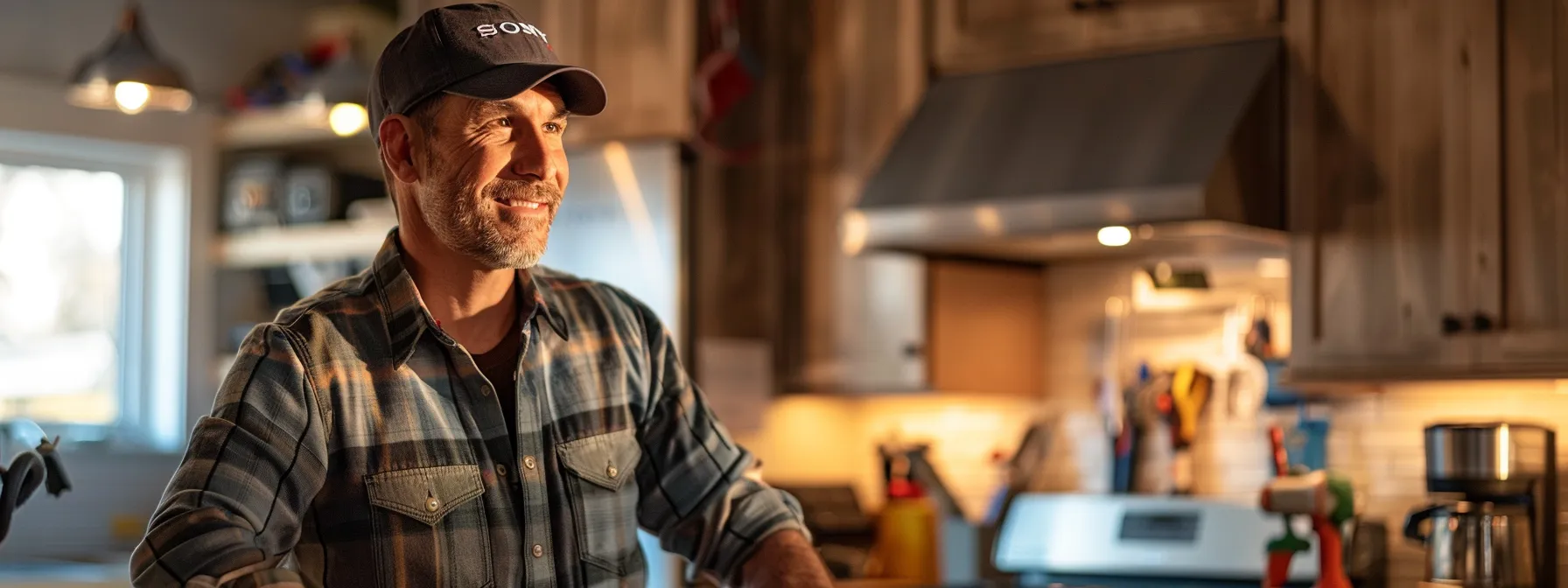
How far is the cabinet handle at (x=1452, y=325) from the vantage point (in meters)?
2.95

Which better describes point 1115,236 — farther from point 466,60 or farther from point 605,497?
point 466,60

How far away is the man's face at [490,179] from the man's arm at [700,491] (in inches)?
10.5

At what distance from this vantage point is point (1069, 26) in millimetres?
3443

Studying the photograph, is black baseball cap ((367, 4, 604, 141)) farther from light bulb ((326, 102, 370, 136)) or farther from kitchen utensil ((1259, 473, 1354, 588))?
light bulb ((326, 102, 370, 136))

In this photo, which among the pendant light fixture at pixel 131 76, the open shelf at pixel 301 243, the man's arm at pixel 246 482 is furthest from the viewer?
the open shelf at pixel 301 243

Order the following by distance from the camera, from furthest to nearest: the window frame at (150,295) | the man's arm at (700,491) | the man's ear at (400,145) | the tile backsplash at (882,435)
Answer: the window frame at (150,295)
the tile backsplash at (882,435)
the man's arm at (700,491)
the man's ear at (400,145)

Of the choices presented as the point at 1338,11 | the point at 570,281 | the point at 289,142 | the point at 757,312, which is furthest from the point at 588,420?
the point at 289,142

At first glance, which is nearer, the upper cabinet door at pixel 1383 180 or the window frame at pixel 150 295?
the upper cabinet door at pixel 1383 180

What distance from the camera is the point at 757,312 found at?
12.9 ft

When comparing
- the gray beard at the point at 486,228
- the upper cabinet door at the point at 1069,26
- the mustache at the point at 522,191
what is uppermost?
the upper cabinet door at the point at 1069,26

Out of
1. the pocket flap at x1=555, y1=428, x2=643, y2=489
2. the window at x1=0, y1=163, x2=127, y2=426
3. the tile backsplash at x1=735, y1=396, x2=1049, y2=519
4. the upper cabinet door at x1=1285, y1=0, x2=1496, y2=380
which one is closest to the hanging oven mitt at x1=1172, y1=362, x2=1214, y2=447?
the tile backsplash at x1=735, y1=396, x2=1049, y2=519

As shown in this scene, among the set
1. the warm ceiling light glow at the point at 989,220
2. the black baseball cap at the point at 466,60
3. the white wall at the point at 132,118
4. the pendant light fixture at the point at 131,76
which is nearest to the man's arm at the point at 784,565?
the black baseball cap at the point at 466,60

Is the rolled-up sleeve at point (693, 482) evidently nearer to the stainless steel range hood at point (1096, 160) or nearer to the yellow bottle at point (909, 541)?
the stainless steel range hood at point (1096, 160)

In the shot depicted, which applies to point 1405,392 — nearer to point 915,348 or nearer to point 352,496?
point 915,348
